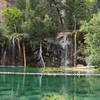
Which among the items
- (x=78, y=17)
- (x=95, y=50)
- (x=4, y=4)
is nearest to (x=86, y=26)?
(x=95, y=50)

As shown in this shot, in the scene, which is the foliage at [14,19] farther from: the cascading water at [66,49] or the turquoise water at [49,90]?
the turquoise water at [49,90]

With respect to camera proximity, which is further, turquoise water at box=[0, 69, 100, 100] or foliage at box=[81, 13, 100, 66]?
foliage at box=[81, 13, 100, 66]

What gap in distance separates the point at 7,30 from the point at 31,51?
13.1 ft

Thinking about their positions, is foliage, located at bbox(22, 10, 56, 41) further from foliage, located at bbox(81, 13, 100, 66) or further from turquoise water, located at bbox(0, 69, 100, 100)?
turquoise water, located at bbox(0, 69, 100, 100)

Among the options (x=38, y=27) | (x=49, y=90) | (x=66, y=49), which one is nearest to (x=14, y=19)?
(x=38, y=27)

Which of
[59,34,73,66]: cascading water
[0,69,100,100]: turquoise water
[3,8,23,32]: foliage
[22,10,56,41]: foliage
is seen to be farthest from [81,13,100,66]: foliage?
[3,8,23,32]: foliage

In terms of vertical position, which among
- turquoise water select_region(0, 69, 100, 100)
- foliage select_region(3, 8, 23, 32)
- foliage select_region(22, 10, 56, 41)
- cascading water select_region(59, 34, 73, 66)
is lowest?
turquoise water select_region(0, 69, 100, 100)

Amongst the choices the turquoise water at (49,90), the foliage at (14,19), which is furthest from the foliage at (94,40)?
the foliage at (14,19)

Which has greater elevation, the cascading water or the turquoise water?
the cascading water

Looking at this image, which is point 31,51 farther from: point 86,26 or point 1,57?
point 86,26

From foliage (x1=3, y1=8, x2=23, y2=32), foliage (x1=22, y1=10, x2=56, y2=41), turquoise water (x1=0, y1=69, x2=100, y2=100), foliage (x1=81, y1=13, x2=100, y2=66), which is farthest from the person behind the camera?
foliage (x1=3, y1=8, x2=23, y2=32)

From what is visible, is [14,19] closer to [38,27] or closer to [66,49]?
[38,27]

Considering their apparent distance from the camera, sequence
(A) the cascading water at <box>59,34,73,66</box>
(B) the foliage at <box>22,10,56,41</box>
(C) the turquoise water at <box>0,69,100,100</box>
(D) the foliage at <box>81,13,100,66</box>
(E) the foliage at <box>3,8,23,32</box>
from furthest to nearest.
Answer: (E) the foliage at <box>3,8,23,32</box>
(A) the cascading water at <box>59,34,73,66</box>
(B) the foliage at <box>22,10,56,41</box>
(D) the foliage at <box>81,13,100,66</box>
(C) the turquoise water at <box>0,69,100,100</box>

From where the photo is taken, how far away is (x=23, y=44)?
3103cm
